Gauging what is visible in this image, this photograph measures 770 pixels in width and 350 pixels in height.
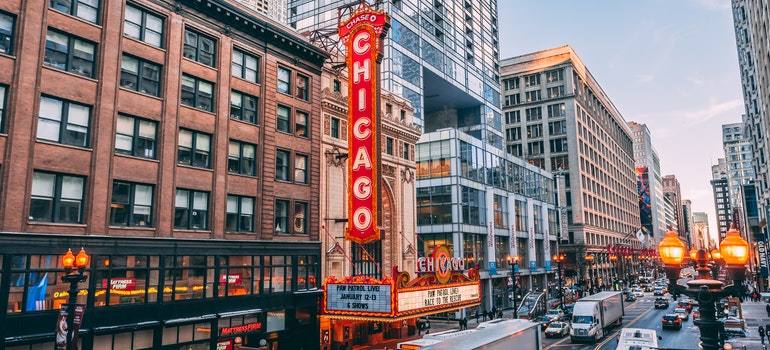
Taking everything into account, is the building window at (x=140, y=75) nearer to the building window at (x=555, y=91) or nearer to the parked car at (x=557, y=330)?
the parked car at (x=557, y=330)

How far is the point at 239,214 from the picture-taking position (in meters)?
33.4

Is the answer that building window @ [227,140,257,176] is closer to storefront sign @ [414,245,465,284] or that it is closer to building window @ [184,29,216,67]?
building window @ [184,29,216,67]

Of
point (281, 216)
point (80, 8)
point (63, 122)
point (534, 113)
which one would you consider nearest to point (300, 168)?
point (281, 216)

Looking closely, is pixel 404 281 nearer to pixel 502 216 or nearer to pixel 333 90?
pixel 333 90

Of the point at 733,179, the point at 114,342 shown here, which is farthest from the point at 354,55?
the point at 733,179

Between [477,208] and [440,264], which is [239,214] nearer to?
[440,264]

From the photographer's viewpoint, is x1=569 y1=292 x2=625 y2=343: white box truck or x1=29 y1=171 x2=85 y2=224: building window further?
A: x1=569 y1=292 x2=625 y2=343: white box truck

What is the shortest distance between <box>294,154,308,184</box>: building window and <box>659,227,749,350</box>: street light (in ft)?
90.8

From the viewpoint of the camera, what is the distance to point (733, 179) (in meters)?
196

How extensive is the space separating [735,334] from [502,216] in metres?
34.3

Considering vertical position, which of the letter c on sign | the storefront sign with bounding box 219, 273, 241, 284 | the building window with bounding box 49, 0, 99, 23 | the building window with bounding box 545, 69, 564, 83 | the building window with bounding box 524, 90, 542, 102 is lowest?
the storefront sign with bounding box 219, 273, 241, 284

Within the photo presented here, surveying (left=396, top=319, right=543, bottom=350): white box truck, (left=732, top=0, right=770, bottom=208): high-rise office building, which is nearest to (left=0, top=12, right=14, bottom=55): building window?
(left=396, top=319, right=543, bottom=350): white box truck

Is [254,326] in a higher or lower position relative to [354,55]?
lower

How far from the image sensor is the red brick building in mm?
23906
